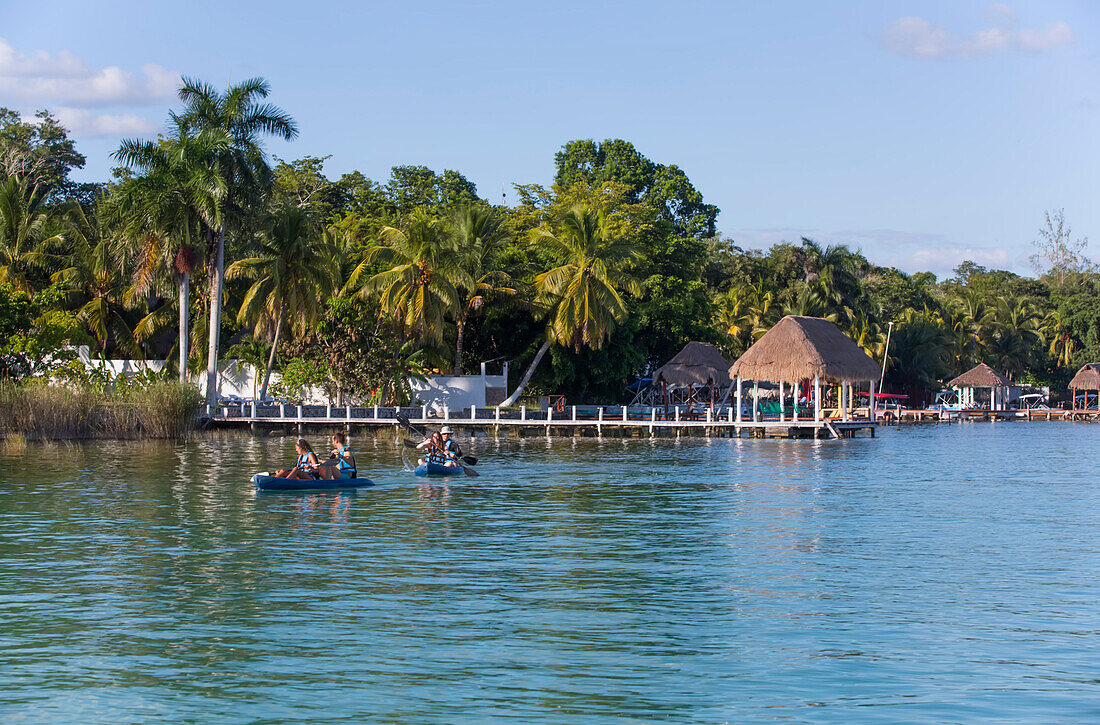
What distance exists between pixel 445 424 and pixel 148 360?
49.8 feet

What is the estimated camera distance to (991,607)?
13461 mm

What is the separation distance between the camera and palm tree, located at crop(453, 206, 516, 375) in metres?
50.8

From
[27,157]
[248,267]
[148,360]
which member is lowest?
[148,360]

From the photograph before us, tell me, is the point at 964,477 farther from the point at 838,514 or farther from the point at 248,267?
the point at 248,267

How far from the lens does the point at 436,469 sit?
2806cm

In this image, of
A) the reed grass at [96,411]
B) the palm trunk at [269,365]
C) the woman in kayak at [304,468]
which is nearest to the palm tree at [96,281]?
the palm trunk at [269,365]

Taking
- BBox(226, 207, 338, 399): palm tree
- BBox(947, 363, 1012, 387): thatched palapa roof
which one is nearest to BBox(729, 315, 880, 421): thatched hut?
BBox(226, 207, 338, 399): palm tree

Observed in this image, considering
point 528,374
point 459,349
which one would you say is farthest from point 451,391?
point 528,374

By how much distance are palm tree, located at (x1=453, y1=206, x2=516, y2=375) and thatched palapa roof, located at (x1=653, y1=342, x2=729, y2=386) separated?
854cm

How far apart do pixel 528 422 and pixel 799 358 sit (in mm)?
11621

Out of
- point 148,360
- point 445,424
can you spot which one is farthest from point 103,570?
point 148,360

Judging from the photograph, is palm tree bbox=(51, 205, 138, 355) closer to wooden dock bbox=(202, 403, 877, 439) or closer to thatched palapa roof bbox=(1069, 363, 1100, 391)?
wooden dock bbox=(202, 403, 877, 439)

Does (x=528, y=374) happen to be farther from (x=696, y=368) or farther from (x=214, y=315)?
(x=214, y=315)

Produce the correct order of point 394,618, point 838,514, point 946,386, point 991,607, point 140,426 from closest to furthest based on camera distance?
point 394,618, point 991,607, point 838,514, point 140,426, point 946,386
